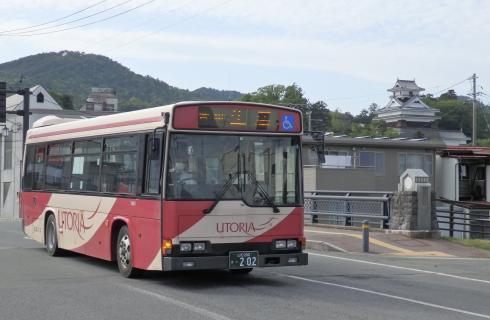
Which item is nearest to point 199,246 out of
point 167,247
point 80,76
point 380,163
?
point 167,247

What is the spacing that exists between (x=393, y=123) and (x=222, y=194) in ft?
252

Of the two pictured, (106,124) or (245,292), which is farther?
(106,124)

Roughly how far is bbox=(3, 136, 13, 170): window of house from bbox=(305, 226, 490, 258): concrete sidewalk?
41200 millimetres

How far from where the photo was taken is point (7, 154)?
5644 cm

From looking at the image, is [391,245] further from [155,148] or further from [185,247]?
[155,148]

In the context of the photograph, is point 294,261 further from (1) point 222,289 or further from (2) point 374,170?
(2) point 374,170

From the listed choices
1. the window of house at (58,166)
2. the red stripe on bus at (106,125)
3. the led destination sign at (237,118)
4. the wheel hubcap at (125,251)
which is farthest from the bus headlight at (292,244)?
the window of house at (58,166)

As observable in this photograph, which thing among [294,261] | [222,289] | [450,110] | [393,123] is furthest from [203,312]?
[450,110]

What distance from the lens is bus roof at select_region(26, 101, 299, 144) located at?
10.8 metres

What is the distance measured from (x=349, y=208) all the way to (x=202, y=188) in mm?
13549

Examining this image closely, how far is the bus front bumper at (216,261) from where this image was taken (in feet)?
33.4

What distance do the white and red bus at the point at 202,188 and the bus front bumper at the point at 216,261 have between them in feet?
0.05

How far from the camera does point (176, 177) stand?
1038cm

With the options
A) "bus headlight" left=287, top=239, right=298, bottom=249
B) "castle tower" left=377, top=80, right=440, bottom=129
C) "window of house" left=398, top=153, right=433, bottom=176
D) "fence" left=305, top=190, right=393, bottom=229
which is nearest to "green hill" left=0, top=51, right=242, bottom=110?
"castle tower" left=377, top=80, right=440, bottom=129
